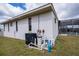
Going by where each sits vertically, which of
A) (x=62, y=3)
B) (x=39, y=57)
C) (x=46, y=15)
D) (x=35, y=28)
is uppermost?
(x=62, y=3)

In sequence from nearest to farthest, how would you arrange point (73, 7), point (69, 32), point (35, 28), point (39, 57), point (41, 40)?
point (39, 57), point (73, 7), point (41, 40), point (35, 28), point (69, 32)

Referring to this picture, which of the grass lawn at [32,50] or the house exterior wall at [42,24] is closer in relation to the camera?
the grass lawn at [32,50]

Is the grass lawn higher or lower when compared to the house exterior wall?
lower

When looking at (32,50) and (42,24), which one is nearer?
(32,50)

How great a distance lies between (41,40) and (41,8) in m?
1.76

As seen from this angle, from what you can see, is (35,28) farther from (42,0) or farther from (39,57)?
(39,57)

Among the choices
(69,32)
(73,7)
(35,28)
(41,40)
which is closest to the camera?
(73,7)

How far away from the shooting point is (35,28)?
7.05 m

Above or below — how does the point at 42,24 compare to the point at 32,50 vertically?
above

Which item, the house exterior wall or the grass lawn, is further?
the house exterior wall

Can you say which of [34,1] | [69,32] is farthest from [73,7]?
[69,32]

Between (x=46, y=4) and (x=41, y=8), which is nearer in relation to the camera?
(x=46, y=4)

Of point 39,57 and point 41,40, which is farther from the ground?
point 41,40

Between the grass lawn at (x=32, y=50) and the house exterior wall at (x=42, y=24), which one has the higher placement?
the house exterior wall at (x=42, y=24)
